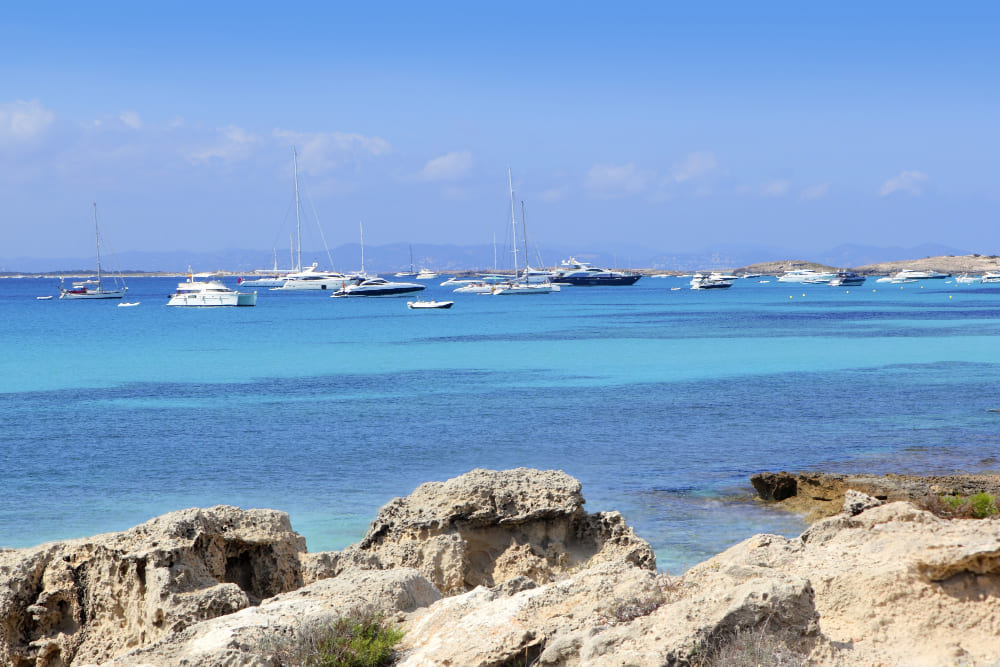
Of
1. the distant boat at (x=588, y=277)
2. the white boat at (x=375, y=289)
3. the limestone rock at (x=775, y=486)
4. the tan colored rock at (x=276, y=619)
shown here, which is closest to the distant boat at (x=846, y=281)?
the distant boat at (x=588, y=277)

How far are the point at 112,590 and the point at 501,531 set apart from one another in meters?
2.59

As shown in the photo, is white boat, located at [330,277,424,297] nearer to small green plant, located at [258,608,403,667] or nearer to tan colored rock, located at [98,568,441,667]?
tan colored rock, located at [98,568,441,667]

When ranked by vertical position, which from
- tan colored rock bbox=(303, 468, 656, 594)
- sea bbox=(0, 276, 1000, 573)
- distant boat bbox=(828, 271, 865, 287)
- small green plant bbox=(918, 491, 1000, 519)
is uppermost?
tan colored rock bbox=(303, 468, 656, 594)

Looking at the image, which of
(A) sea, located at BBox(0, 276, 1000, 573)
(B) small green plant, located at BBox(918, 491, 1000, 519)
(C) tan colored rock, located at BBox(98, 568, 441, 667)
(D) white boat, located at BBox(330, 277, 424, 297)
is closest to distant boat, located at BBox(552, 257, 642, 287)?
(D) white boat, located at BBox(330, 277, 424, 297)

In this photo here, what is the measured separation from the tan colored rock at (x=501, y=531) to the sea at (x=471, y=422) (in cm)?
229

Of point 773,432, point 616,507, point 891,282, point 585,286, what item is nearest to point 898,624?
point 616,507

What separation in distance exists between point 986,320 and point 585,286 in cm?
7665

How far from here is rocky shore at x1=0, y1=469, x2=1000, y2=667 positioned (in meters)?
4.30

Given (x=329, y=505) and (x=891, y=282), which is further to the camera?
(x=891, y=282)

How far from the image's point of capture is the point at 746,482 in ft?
43.9

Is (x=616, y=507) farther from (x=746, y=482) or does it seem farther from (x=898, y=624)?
(x=898, y=624)

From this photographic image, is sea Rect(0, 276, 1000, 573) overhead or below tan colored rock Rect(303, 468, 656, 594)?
below

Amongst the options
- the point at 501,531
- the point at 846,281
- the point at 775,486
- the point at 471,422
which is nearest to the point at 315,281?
the point at 846,281

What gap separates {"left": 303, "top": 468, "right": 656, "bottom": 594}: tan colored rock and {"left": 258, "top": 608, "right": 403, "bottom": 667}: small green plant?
2008 mm
